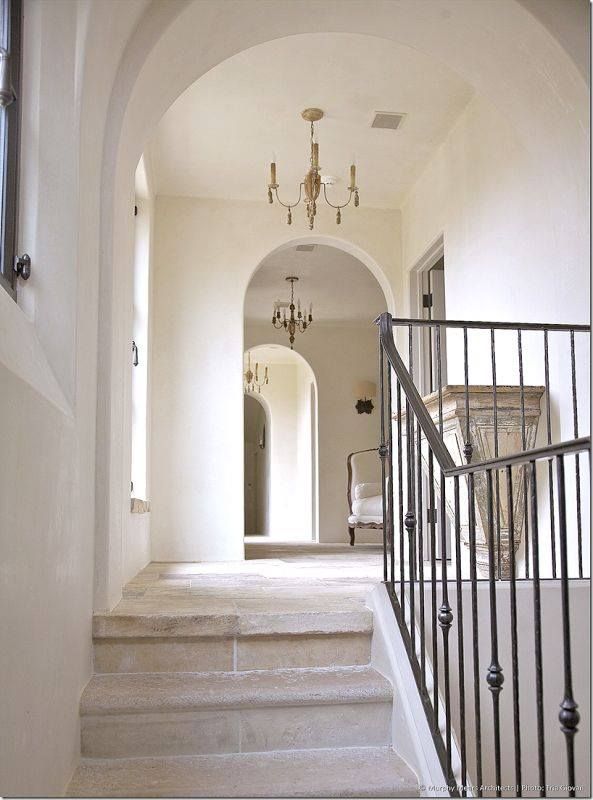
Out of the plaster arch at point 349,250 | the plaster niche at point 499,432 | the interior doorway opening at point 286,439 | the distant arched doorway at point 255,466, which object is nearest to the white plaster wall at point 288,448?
the interior doorway opening at point 286,439

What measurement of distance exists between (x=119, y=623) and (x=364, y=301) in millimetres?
7647

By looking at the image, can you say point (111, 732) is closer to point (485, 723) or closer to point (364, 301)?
point (485, 723)

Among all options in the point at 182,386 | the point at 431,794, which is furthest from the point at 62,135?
the point at 182,386

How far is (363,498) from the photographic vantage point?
339 inches

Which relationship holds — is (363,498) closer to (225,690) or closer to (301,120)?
(301,120)

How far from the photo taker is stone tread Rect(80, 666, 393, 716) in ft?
8.43

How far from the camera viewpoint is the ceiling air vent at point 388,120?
5246mm

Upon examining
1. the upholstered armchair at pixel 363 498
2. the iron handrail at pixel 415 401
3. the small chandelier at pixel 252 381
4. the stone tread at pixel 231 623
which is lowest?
the stone tread at pixel 231 623

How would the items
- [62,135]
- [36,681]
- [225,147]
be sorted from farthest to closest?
[225,147] → [62,135] → [36,681]

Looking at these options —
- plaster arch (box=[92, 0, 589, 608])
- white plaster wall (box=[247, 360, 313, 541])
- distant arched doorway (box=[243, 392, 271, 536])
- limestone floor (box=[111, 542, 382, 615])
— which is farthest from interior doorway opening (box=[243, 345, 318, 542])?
plaster arch (box=[92, 0, 589, 608])

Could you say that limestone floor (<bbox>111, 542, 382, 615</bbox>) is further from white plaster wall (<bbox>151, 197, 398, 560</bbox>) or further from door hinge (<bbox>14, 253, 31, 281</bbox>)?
door hinge (<bbox>14, 253, 31, 281</bbox>)

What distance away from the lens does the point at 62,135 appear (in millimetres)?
2488

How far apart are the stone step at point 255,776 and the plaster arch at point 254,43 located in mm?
723

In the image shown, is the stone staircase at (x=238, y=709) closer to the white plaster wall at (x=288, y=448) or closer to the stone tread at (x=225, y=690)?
the stone tread at (x=225, y=690)
